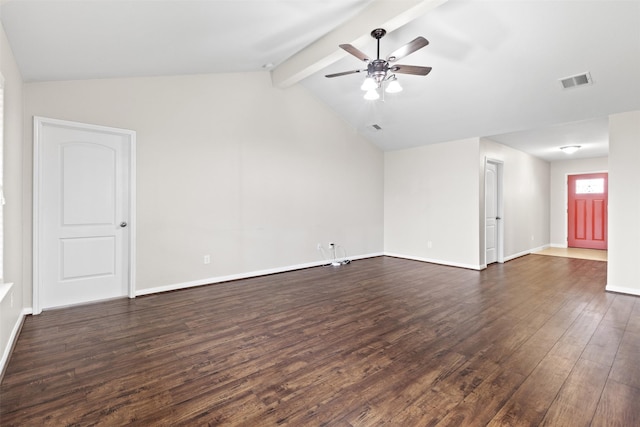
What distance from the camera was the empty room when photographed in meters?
2.08

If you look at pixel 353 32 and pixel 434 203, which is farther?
pixel 434 203

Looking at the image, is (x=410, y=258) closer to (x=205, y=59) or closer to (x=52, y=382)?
(x=205, y=59)

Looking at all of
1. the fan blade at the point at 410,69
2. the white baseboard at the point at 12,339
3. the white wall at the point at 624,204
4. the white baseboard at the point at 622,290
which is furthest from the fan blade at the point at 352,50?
the white baseboard at the point at 622,290

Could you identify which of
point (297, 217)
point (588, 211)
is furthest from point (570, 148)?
point (297, 217)

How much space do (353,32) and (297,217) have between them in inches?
123

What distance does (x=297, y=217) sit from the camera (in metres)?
5.72

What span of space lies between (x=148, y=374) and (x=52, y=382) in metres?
0.60

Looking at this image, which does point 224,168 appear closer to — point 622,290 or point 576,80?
point 576,80

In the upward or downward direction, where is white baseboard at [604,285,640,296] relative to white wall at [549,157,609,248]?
downward

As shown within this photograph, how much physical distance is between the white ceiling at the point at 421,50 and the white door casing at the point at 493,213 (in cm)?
138

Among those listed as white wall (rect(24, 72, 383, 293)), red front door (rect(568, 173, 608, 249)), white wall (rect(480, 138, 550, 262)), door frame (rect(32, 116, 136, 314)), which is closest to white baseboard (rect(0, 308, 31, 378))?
door frame (rect(32, 116, 136, 314))

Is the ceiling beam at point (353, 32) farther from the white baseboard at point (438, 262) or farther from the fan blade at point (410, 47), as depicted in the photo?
the white baseboard at point (438, 262)

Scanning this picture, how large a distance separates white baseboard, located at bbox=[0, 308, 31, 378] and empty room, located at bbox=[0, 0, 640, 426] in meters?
0.04

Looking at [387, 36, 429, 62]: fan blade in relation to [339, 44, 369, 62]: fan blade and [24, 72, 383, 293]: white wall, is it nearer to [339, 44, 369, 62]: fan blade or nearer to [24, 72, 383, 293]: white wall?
[339, 44, 369, 62]: fan blade
